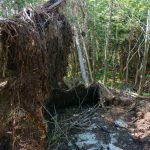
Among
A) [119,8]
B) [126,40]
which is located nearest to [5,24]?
[119,8]

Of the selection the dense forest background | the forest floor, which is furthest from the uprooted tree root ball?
the dense forest background

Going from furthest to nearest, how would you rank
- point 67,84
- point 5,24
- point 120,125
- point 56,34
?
point 67,84, point 120,125, point 56,34, point 5,24

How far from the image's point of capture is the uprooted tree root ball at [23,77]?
491 cm

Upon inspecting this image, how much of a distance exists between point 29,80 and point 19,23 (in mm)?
878

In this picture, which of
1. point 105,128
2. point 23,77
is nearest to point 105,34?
point 105,128

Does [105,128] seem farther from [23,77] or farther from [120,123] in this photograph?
[23,77]

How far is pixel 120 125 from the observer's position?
7.70 meters

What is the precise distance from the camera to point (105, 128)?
757 cm

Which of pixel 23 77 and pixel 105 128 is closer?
pixel 23 77

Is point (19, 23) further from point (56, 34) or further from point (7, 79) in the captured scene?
point (56, 34)

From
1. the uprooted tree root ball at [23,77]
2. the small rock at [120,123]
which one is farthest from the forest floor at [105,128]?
the uprooted tree root ball at [23,77]

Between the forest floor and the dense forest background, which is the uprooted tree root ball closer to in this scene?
the forest floor

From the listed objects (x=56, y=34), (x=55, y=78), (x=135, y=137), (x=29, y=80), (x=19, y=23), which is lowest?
(x=135, y=137)

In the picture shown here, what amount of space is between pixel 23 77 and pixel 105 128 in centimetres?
299
